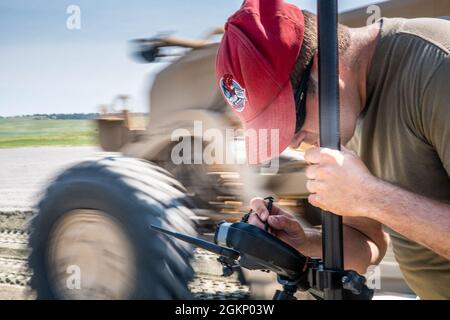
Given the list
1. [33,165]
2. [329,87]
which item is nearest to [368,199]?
[329,87]

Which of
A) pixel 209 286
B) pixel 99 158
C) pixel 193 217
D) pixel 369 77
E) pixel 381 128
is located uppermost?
pixel 369 77

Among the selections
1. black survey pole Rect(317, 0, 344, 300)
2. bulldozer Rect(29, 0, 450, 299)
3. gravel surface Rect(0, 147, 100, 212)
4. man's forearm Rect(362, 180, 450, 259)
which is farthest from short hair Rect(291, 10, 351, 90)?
gravel surface Rect(0, 147, 100, 212)

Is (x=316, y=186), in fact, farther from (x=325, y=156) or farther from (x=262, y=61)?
(x=262, y=61)

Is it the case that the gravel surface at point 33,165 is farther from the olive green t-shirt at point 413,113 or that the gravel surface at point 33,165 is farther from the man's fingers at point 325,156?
the man's fingers at point 325,156

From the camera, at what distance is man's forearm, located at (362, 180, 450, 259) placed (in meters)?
1.25

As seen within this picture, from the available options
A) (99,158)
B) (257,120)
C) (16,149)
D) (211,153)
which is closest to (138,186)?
(99,158)

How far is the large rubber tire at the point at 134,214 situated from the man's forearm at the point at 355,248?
2.34 ft

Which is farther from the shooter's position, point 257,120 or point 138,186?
point 138,186

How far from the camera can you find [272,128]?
1.44m

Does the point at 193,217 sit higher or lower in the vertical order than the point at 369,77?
lower

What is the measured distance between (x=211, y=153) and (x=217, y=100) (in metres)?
0.32

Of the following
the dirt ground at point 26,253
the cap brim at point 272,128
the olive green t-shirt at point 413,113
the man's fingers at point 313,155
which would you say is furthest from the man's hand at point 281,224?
the dirt ground at point 26,253
